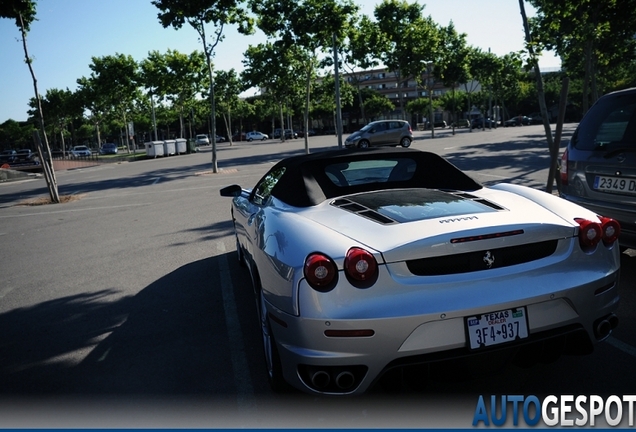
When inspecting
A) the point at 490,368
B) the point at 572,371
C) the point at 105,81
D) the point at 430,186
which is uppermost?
the point at 105,81

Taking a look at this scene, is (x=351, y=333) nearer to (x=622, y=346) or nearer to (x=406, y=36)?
(x=622, y=346)

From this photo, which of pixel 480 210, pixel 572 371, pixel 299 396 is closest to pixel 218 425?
pixel 299 396

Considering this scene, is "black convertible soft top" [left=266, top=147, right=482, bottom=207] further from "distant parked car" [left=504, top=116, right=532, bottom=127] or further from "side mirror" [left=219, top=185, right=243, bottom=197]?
"distant parked car" [left=504, top=116, right=532, bottom=127]

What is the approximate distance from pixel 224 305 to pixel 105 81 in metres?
50.1

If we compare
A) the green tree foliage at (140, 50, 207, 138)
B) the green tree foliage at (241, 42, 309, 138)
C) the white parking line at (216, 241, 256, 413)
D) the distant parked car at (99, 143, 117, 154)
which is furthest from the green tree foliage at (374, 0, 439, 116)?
the white parking line at (216, 241, 256, 413)

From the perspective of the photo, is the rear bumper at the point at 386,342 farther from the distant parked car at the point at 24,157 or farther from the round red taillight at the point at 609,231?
the distant parked car at the point at 24,157

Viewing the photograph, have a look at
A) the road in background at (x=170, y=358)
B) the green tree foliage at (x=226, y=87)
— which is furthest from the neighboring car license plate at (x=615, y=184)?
the green tree foliage at (x=226, y=87)

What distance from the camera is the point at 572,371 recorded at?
3465mm

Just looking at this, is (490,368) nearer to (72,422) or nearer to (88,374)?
(72,422)

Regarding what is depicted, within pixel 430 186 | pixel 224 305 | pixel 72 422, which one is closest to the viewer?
pixel 72 422

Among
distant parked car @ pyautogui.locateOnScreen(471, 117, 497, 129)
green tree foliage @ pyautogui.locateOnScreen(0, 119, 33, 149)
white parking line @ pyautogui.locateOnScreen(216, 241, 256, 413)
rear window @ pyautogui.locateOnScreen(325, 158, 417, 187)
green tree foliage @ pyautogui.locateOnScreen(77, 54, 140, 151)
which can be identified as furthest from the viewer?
green tree foliage @ pyautogui.locateOnScreen(0, 119, 33, 149)

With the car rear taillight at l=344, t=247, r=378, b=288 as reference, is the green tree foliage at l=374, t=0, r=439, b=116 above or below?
above

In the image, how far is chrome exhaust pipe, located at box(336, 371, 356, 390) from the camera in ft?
9.00

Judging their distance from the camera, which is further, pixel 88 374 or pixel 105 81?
pixel 105 81
